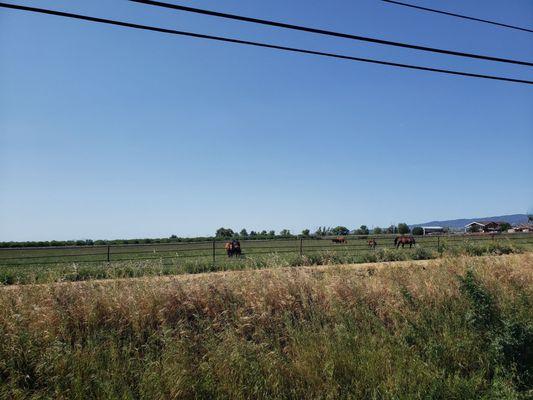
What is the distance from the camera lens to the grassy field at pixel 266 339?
20.2ft

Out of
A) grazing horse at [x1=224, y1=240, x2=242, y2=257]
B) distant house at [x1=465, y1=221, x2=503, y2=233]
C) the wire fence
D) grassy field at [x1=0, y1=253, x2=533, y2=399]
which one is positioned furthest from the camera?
distant house at [x1=465, y1=221, x2=503, y2=233]

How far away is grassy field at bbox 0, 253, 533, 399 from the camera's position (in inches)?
243

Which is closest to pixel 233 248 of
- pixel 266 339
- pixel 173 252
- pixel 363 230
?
pixel 173 252

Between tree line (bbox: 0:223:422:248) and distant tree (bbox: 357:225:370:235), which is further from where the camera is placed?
distant tree (bbox: 357:225:370:235)

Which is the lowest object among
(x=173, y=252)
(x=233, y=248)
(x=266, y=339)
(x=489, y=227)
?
(x=266, y=339)

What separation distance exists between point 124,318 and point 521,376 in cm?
664

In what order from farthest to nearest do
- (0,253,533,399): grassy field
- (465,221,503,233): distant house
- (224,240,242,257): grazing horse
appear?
1. (465,221,503,233): distant house
2. (224,240,242,257): grazing horse
3. (0,253,533,399): grassy field

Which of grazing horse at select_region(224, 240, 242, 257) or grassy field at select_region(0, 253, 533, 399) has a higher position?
grazing horse at select_region(224, 240, 242, 257)

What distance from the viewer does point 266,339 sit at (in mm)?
7848

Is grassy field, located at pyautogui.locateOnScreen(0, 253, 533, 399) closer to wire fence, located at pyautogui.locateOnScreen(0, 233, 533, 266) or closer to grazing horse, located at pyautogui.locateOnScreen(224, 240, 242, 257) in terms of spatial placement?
wire fence, located at pyautogui.locateOnScreen(0, 233, 533, 266)

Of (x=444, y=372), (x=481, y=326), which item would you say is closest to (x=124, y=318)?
(x=444, y=372)

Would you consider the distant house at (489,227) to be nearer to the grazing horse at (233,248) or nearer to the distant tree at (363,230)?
the distant tree at (363,230)

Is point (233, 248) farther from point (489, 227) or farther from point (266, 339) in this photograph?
point (489, 227)

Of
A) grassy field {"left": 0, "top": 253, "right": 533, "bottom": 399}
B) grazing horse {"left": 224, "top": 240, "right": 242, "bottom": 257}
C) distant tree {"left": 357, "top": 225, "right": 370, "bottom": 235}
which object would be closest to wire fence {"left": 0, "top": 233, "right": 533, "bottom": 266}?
grazing horse {"left": 224, "top": 240, "right": 242, "bottom": 257}
